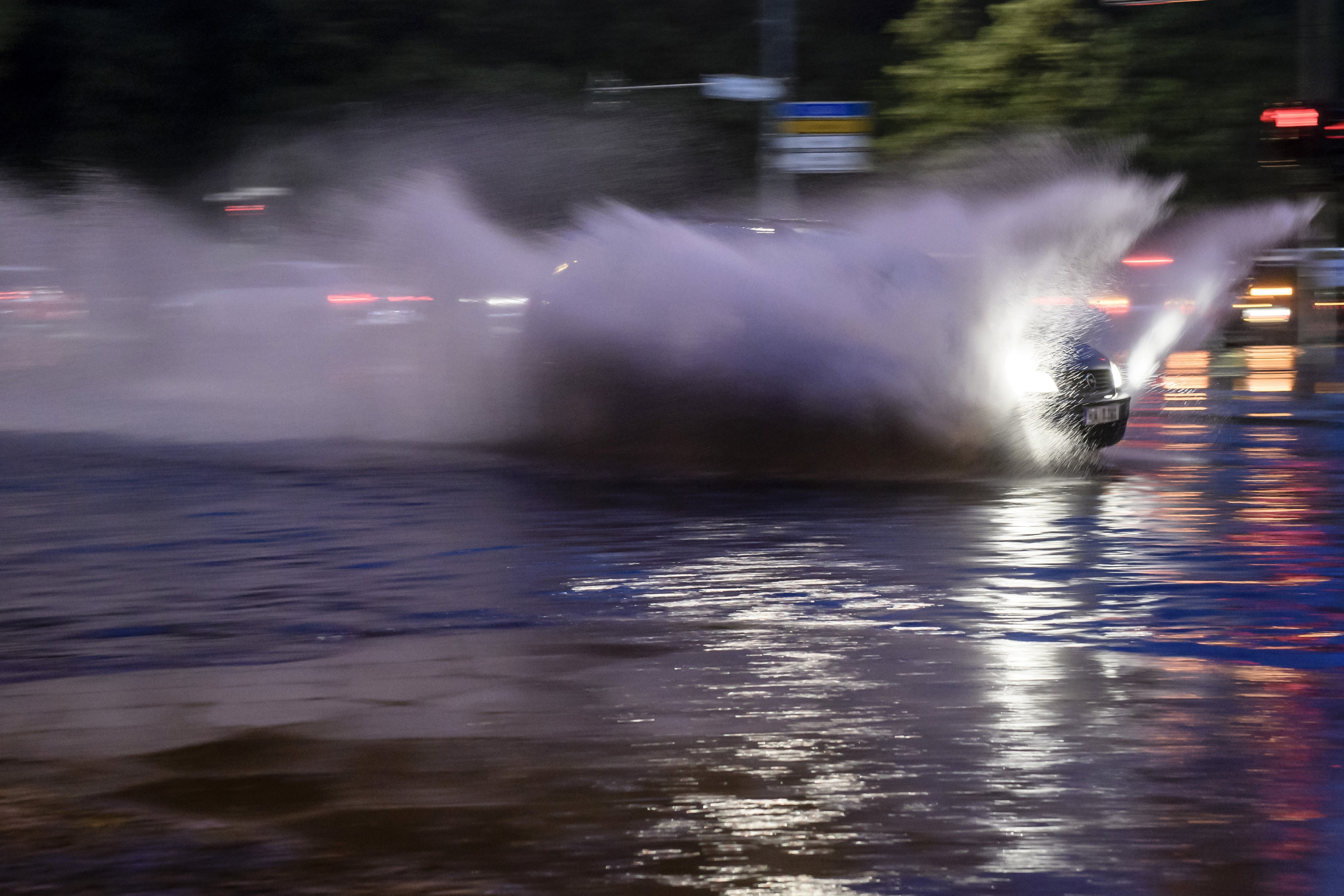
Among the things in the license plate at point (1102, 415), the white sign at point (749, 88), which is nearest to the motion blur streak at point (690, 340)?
the license plate at point (1102, 415)

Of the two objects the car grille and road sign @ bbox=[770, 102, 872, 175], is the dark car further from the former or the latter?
→ road sign @ bbox=[770, 102, 872, 175]

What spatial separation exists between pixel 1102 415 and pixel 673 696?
6.93m

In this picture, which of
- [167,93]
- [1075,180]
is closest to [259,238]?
[167,93]

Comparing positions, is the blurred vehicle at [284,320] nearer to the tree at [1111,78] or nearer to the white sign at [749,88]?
the white sign at [749,88]

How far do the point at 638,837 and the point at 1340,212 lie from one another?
43.3 metres

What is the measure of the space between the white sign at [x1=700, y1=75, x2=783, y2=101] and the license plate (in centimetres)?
1191

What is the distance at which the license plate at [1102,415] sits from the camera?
11883 millimetres

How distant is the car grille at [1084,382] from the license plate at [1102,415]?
0.32 feet

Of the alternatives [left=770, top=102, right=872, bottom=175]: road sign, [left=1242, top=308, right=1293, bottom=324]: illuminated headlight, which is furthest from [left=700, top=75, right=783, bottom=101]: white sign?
[left=1242, top=308, right=1293, bottom=324]: illuminated headlight

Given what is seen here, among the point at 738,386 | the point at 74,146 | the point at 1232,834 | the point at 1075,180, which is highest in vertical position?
the point at 74,146

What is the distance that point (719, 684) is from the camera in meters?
5.85

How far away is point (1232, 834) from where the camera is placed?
4359 millimetres

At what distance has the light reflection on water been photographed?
4312 mm

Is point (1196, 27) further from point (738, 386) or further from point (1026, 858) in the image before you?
point (1026, 858)
